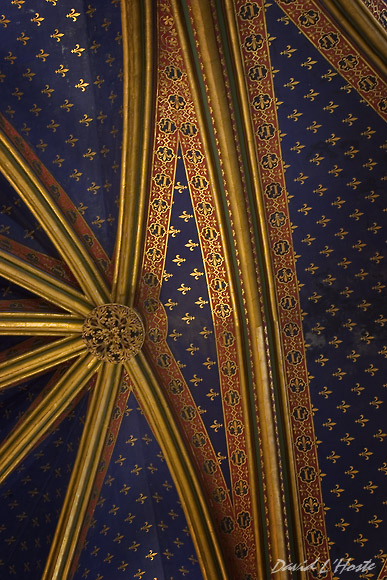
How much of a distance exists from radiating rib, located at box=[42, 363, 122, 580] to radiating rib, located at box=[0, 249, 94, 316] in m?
0.81

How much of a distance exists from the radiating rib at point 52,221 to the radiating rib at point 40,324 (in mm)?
383

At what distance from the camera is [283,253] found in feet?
32.8

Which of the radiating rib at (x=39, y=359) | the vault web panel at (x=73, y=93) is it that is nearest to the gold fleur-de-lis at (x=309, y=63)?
the vault web panel at (x=73, y=93)

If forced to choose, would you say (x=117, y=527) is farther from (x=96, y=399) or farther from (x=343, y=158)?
(x=343, y=158)

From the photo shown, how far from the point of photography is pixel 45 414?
35.2 feet

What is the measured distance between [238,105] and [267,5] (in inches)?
43.0

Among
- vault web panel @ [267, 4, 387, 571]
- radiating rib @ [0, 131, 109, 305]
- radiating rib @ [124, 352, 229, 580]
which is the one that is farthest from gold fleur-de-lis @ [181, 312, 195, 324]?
vault web panel @ [267, 4, 387, 571]

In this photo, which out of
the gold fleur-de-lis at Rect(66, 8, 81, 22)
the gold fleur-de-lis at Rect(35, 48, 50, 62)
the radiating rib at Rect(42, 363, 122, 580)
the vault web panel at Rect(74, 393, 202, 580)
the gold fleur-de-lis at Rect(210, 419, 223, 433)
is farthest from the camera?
the vault web panel at Rect(74, 393, 202, 580)

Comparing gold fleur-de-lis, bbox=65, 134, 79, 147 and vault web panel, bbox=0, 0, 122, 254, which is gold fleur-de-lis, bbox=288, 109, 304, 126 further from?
gold fleur-de-lis, bbox=65, 134, 79, 147

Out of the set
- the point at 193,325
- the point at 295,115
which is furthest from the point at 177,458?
the point at 295,115

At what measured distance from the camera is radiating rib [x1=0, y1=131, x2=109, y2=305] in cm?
997

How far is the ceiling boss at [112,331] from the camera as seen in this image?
10422 millimetres

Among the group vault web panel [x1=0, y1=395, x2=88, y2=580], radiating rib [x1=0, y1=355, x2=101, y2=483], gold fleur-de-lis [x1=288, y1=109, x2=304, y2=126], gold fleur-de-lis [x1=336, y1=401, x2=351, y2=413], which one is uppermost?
gold fleur-de-lis [x1=288, y1=109, x2=304, y2=126]

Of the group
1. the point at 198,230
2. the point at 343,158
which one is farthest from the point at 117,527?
the point at 343,158
